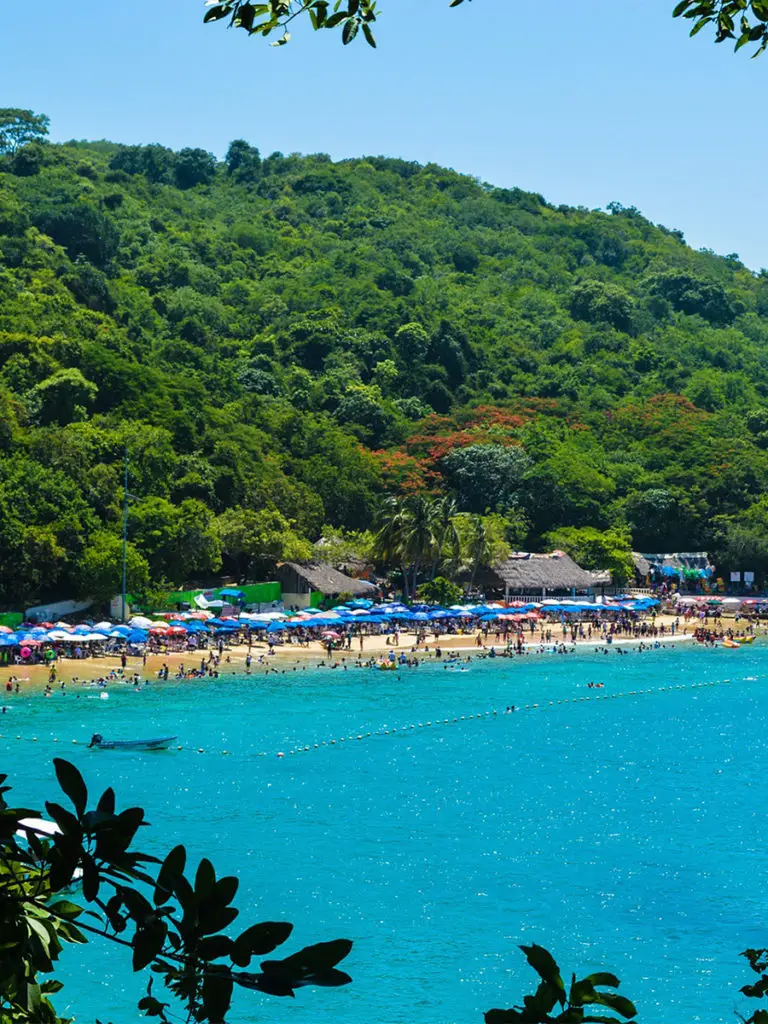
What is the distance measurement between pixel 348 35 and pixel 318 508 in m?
63.1

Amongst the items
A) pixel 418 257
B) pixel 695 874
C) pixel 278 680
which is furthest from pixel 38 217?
pixel 695 874

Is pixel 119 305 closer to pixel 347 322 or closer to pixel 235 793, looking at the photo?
pixel 347 322

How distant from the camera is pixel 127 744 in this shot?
3328 cm

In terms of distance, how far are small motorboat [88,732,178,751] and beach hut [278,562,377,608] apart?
1022 inches

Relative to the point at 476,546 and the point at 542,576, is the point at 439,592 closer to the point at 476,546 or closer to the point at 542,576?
the point at 476,546

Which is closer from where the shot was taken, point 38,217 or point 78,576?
point 78,576

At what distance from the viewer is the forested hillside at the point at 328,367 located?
2295 inches

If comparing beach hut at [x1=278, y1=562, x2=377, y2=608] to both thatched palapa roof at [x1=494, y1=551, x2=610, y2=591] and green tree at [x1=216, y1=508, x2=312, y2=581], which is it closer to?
green tree at [x1=216, y1=508, x2=312, y2=581]

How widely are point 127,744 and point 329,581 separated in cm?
2767

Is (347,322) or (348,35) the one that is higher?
(347,322)

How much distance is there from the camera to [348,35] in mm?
4090

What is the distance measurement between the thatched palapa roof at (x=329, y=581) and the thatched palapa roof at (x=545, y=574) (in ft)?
27.0

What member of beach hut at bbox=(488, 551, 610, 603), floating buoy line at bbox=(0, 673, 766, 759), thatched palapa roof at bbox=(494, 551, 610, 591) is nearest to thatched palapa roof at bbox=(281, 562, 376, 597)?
beach hut at bbox=(488, 551, 610, 603)

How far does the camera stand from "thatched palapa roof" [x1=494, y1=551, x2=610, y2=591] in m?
67.0
